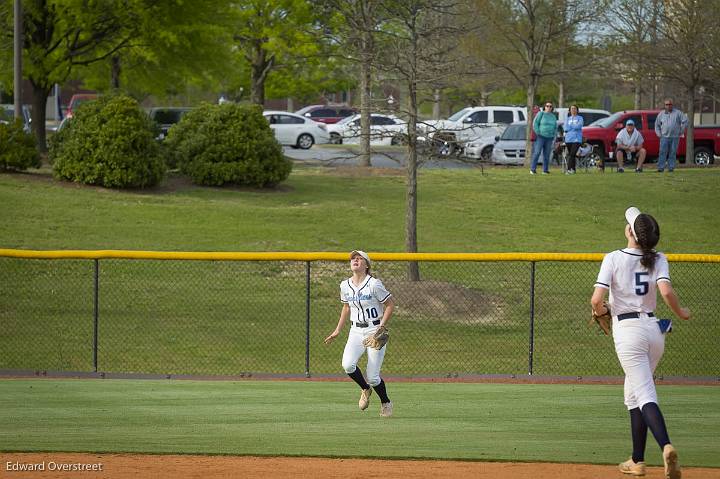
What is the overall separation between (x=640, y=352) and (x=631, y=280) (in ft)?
1.69

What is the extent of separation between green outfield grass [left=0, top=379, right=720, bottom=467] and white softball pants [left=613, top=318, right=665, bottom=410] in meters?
1.50

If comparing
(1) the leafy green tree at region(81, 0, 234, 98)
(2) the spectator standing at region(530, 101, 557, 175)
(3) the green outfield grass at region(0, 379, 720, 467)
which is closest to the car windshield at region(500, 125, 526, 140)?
(2) the spectator standing at region(530, 101, 557, 175)

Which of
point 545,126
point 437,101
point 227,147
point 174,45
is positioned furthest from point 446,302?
point 174,45

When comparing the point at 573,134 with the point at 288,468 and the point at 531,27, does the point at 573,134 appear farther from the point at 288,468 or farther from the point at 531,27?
the point at 288,468

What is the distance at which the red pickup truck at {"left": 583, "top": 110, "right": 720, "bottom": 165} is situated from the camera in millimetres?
33250

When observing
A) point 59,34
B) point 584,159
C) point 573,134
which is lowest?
point 584,159

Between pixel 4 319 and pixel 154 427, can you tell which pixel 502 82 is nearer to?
pixel 4 319

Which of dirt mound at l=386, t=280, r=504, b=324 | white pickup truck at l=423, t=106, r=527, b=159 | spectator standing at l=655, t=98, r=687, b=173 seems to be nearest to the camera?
dirt mound at l=386, t=280, r=504, b=324

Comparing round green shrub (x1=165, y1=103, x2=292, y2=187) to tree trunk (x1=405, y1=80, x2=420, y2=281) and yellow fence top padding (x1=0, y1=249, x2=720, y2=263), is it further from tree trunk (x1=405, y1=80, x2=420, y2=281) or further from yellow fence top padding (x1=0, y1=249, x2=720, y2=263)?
yellow fence top padding (x1=0, y1=249, x2=720, y2=263)

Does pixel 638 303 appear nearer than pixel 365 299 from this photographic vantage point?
Yes

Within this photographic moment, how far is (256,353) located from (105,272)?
12.6 ft

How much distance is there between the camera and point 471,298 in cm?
1692

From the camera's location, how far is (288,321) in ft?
52.8

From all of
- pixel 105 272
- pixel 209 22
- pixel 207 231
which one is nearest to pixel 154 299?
pixel 105 272
